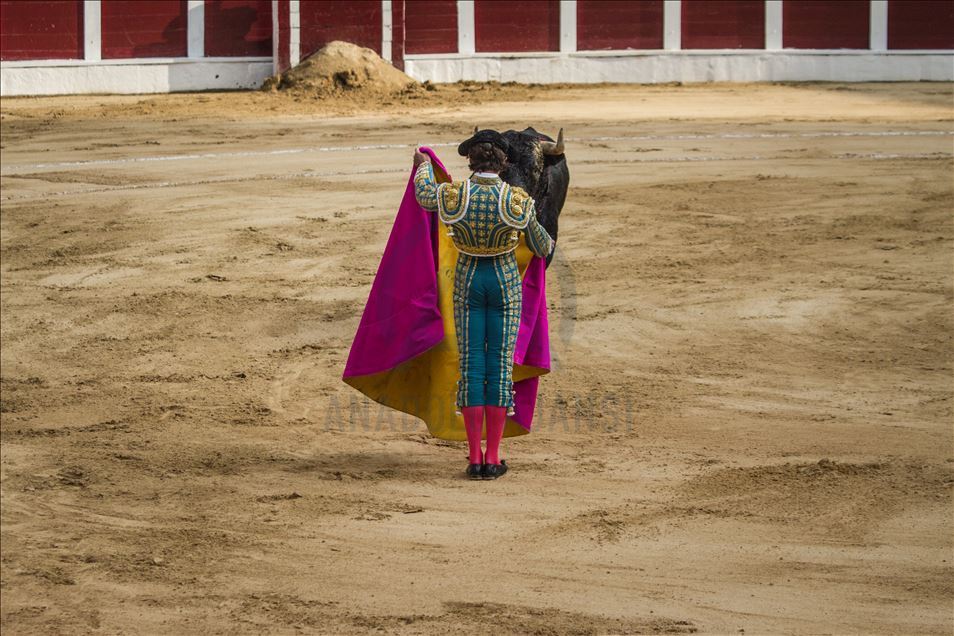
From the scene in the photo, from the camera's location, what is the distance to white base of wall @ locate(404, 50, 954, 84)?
18.8 meters

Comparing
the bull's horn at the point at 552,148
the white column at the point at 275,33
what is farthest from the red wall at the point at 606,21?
the bull's horn at the point at 552,148

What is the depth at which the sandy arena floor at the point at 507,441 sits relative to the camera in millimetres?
5367

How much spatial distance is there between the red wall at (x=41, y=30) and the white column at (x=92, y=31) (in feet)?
0.18

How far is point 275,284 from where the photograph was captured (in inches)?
384

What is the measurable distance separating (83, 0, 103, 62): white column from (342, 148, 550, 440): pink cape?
40.6 feet

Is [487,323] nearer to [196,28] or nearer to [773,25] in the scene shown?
[196,28]

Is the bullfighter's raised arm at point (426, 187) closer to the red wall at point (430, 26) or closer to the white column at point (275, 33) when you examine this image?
the white column at point (275, 33)

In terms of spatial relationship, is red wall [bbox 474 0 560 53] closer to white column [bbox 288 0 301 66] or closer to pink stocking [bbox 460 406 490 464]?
white column [bbox 288 0 301 66]

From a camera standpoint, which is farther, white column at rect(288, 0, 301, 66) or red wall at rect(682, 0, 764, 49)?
red wall at rect(682, 0, 764, 49)

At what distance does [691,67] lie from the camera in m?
19.1

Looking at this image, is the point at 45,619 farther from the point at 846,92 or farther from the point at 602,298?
the point at 846,92

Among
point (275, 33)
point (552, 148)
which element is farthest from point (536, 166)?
point (275, 33)

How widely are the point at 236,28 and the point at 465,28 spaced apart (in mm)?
2914

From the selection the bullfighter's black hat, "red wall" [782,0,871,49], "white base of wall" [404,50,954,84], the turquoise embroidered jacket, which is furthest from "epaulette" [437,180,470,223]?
"red wall" [782,0,871,49]
